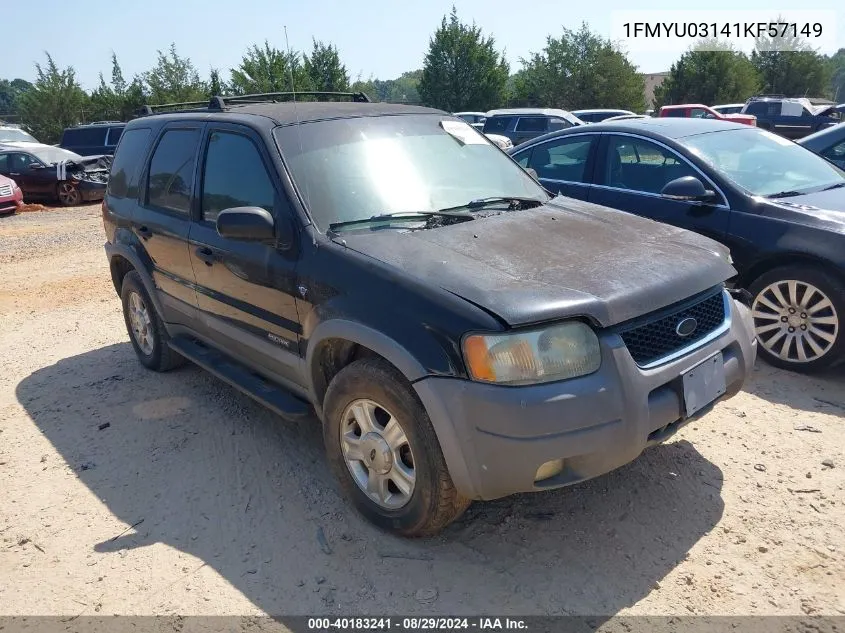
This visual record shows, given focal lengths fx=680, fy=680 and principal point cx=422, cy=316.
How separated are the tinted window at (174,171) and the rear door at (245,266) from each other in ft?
0.64

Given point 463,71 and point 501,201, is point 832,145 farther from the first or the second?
point 463,71

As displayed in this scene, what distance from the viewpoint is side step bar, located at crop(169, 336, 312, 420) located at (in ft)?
11.7

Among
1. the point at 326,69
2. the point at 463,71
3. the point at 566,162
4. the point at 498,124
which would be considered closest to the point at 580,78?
the point at 463,71

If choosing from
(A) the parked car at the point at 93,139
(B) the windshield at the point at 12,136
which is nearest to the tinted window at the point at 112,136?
(A) the parked car at the point at 93,139

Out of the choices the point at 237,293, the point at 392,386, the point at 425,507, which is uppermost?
the point at 237,293

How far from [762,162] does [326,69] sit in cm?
3605

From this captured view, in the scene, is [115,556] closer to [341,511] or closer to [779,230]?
[341,511]

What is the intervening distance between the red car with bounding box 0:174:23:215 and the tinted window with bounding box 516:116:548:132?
511 inches

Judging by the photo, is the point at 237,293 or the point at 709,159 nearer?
the point at 237,293

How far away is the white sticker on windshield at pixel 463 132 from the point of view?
13.6 feet

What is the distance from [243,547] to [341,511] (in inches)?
19.1

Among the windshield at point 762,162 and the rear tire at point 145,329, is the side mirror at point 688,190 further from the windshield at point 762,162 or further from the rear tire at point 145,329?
the rear tire at point 145,329

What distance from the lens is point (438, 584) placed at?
280 centimetres

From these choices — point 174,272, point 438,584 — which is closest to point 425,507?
point 438,584
